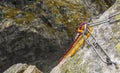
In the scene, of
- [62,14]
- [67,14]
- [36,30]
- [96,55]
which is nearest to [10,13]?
[36,30]

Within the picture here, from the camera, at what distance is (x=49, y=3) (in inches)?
875

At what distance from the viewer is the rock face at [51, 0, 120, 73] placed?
8266 millimetres

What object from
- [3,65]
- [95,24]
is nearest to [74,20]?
[3,65]

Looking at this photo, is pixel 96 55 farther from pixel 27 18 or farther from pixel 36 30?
pixel 27 18

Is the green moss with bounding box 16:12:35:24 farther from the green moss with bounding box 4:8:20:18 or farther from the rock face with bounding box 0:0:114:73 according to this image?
the green moss with bounding box 4:8:20:18

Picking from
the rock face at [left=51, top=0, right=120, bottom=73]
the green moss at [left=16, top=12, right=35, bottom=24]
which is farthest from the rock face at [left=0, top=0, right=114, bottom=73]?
the rock face at [left=51, top=0, right=120, bottom=73]

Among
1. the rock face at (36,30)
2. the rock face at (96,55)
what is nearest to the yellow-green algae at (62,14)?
the rock face at (36,30)

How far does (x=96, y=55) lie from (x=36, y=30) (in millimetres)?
12030

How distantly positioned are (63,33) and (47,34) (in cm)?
146

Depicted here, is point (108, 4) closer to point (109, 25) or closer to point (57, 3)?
point (57, 3)

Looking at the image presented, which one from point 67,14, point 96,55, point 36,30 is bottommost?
point 36,30

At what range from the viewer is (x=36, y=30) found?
66.6 ft

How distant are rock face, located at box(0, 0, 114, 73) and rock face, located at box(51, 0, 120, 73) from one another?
11.0 metres

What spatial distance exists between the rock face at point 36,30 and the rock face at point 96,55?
11.0 metres
